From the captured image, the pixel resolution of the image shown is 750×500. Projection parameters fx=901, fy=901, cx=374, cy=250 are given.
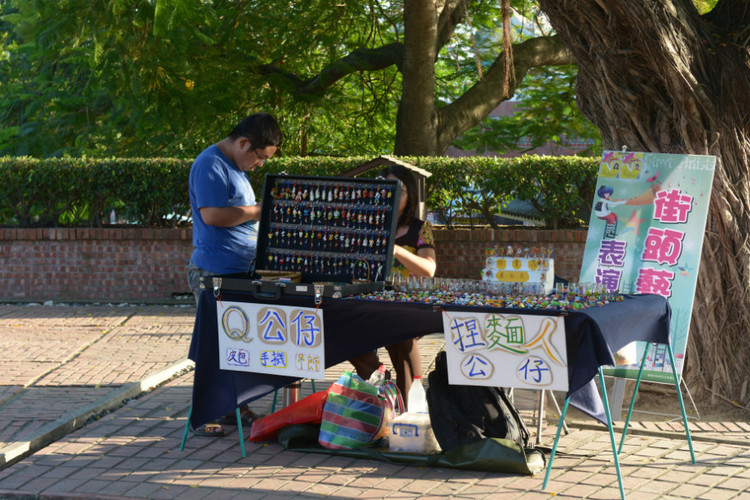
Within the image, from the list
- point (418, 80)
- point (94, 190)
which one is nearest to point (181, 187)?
point (94, 190)

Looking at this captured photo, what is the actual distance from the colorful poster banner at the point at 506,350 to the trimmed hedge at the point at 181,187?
23.1 feet

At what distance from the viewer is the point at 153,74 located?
12.7 m

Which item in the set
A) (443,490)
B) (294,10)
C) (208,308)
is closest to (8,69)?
(294,10)

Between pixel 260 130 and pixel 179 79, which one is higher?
pixel 179 79

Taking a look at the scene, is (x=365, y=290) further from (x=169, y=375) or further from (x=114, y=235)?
(x=114, y=235)

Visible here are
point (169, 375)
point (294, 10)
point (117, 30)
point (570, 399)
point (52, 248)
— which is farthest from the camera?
point (294, 10)

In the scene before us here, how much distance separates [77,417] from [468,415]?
2.84m

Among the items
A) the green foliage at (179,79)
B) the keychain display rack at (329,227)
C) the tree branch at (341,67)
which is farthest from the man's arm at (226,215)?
the tree branch at (341,67)

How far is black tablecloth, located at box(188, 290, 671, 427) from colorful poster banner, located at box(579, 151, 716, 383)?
0.99 metres

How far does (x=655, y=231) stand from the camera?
21.2 ft

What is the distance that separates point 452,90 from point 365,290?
43.2ft

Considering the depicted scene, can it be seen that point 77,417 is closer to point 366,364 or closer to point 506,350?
point 366,364

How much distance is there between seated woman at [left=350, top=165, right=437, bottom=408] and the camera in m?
5.84

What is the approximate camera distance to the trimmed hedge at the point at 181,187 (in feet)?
38.4
